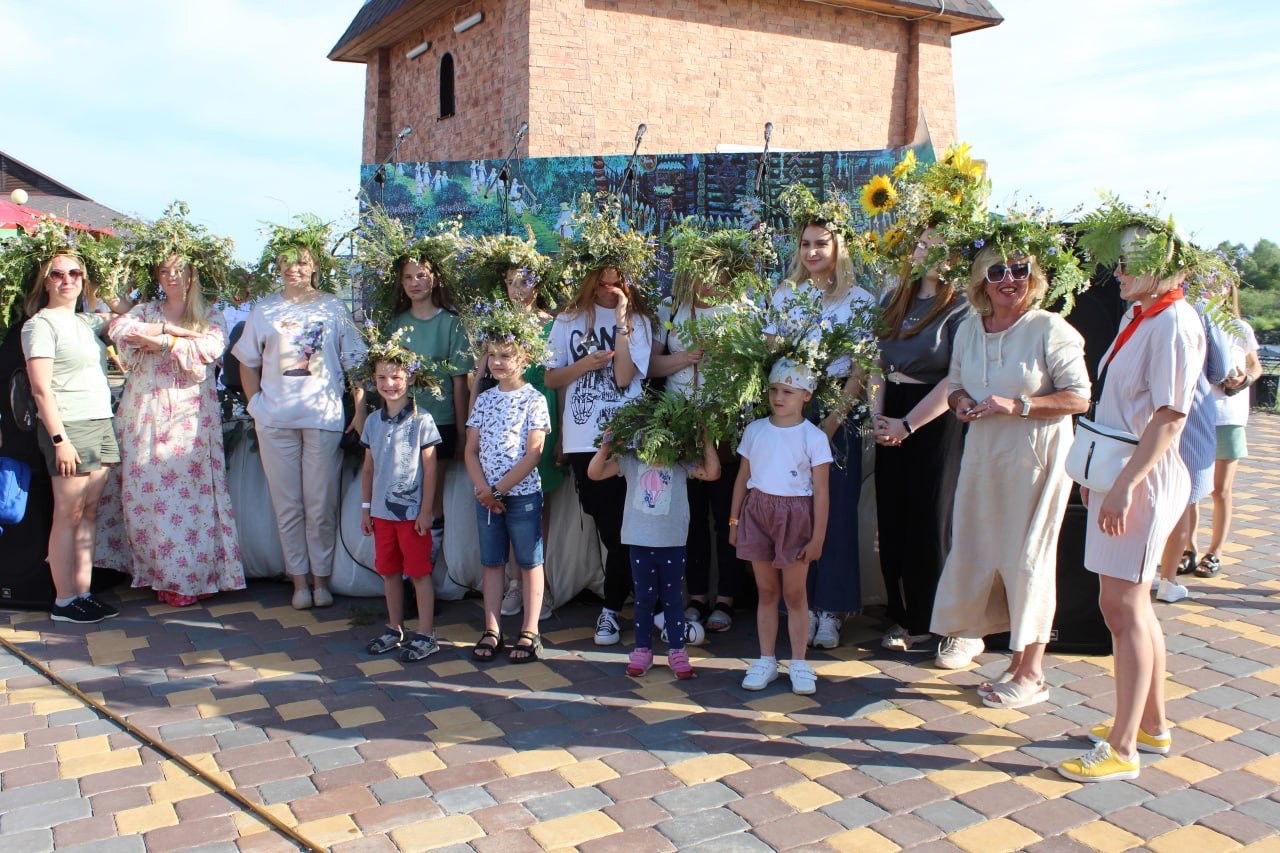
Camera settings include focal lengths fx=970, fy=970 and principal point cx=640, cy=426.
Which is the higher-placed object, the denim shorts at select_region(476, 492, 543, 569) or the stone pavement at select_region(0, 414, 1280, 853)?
the denim shorts at select_region(476, 492, 543, 569)

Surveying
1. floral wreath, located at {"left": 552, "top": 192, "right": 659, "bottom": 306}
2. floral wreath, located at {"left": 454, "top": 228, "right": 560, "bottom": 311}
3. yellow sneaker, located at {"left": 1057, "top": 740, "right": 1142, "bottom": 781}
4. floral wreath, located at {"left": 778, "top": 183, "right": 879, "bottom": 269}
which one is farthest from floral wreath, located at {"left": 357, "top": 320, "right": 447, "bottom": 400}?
yellow sneaker, located at {"left": 1057, "top": 740, "right": 1142, "bottom": 781}

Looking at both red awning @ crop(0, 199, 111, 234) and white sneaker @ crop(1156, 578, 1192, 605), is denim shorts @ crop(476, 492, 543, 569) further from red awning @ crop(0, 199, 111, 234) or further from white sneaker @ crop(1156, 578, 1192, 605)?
white sneaker @ crop(1156, 578, 1192, 605)

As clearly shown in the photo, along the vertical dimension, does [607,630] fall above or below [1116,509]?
below

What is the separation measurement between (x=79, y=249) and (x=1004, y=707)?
5454 millimetres

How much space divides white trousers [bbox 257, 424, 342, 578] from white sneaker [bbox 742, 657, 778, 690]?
2.67 m

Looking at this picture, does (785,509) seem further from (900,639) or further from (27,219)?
(27,219)

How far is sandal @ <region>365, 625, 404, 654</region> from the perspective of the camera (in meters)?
4.86

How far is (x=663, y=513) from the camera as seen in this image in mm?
4582

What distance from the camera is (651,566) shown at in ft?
15.2

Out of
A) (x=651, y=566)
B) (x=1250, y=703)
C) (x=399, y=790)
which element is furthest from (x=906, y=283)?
(x=399, y=790)

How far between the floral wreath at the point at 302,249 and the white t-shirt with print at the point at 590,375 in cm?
158

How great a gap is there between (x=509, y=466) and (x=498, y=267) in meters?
1.34

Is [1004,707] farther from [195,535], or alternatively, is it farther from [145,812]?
[195,535]

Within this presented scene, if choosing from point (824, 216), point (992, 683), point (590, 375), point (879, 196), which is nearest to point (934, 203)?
point (824, 216)
